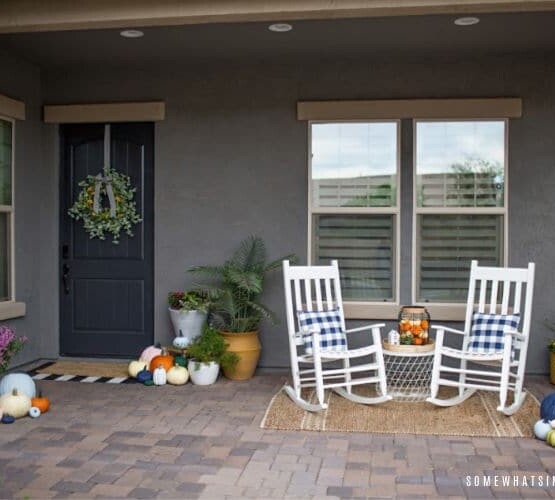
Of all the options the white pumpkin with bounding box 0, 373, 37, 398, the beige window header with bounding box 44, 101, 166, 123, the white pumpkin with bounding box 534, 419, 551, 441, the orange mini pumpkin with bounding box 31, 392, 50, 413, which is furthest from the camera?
the beige window header with bounding box 44, 101, 166, 123

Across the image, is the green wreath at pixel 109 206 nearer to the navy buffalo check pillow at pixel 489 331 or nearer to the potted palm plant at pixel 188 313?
the potted palm plant at pixel 188 313

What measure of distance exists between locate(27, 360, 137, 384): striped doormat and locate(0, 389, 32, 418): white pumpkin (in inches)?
43.4

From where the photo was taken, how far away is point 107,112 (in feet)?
21.6

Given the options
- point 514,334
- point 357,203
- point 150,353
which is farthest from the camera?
point 357,203

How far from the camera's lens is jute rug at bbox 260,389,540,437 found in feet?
15.0

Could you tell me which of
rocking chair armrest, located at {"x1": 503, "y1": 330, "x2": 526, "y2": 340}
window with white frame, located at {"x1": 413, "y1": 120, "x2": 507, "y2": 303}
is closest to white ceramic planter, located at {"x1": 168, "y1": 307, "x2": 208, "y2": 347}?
window with white frame, located at {"x1": 413, "y1": 120, "x2": 507, "y2": 303}

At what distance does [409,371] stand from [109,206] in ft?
10.0

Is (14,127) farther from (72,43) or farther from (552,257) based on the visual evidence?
(552,257)

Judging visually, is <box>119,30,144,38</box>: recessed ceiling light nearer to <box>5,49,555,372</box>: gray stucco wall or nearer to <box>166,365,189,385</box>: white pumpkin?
<box>5,49,555,372</box>: gray stucco wall

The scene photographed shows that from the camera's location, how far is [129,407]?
16.9 feet

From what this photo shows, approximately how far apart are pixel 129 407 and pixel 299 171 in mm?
2535

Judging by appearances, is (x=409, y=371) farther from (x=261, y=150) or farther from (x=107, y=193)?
(x=107, y=193)

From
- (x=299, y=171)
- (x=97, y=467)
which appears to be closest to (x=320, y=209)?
(x=299, y=171)

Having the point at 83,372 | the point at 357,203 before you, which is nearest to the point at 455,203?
the point at 357,203
